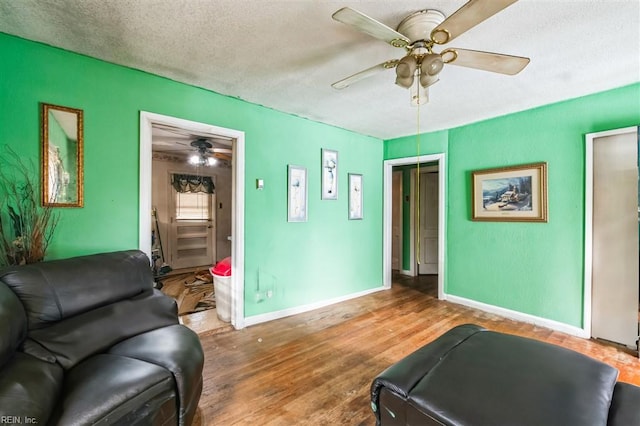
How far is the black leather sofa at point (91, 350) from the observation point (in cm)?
110

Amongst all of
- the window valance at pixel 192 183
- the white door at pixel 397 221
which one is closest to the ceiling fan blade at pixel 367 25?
the white door at pixel 397 221

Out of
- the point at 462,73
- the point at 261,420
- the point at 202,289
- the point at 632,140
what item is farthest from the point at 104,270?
the point at 632,140

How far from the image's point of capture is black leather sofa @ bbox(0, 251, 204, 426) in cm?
110

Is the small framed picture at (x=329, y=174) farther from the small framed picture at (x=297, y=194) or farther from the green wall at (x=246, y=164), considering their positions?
the small framed picture at (x=297, y=194)

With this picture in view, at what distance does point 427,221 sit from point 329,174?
2812 millimetres

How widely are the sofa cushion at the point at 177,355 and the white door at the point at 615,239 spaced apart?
3790 millimetres

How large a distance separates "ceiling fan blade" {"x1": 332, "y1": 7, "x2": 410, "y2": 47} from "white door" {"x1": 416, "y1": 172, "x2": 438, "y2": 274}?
13.9ft

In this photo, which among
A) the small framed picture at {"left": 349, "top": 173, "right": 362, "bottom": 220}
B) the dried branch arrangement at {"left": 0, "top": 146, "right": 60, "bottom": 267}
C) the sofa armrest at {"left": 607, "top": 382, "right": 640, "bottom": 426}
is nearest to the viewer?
the sofa armrest at {"left": 607, "top": 382, "right": 640, "bottom": 426}

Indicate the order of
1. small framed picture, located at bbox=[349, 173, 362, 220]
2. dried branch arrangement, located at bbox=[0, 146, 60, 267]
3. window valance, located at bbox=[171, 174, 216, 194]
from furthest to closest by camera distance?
window valance, located at bbox=[171, 174, 216, 194] → small framed picture, located at bbox=[349, 173, 362, 220] → dried branch arrangement, located at bbox=[0, 146, 60, 267]

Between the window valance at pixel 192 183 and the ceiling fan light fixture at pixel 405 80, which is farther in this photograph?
the window valance at pixel 192 183

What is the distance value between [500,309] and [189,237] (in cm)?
579

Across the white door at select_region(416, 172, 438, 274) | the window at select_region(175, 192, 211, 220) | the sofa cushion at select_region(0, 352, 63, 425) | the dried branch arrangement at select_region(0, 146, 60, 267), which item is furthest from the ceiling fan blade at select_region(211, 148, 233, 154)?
the sofa cushion at select_region(0, 352, 63, 425)

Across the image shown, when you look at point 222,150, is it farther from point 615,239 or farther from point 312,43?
point 615,239

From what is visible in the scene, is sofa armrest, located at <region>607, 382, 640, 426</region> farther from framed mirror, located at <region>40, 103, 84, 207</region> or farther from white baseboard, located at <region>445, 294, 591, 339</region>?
framed mirror, located at <region>40, 103, 84, 207</region>
